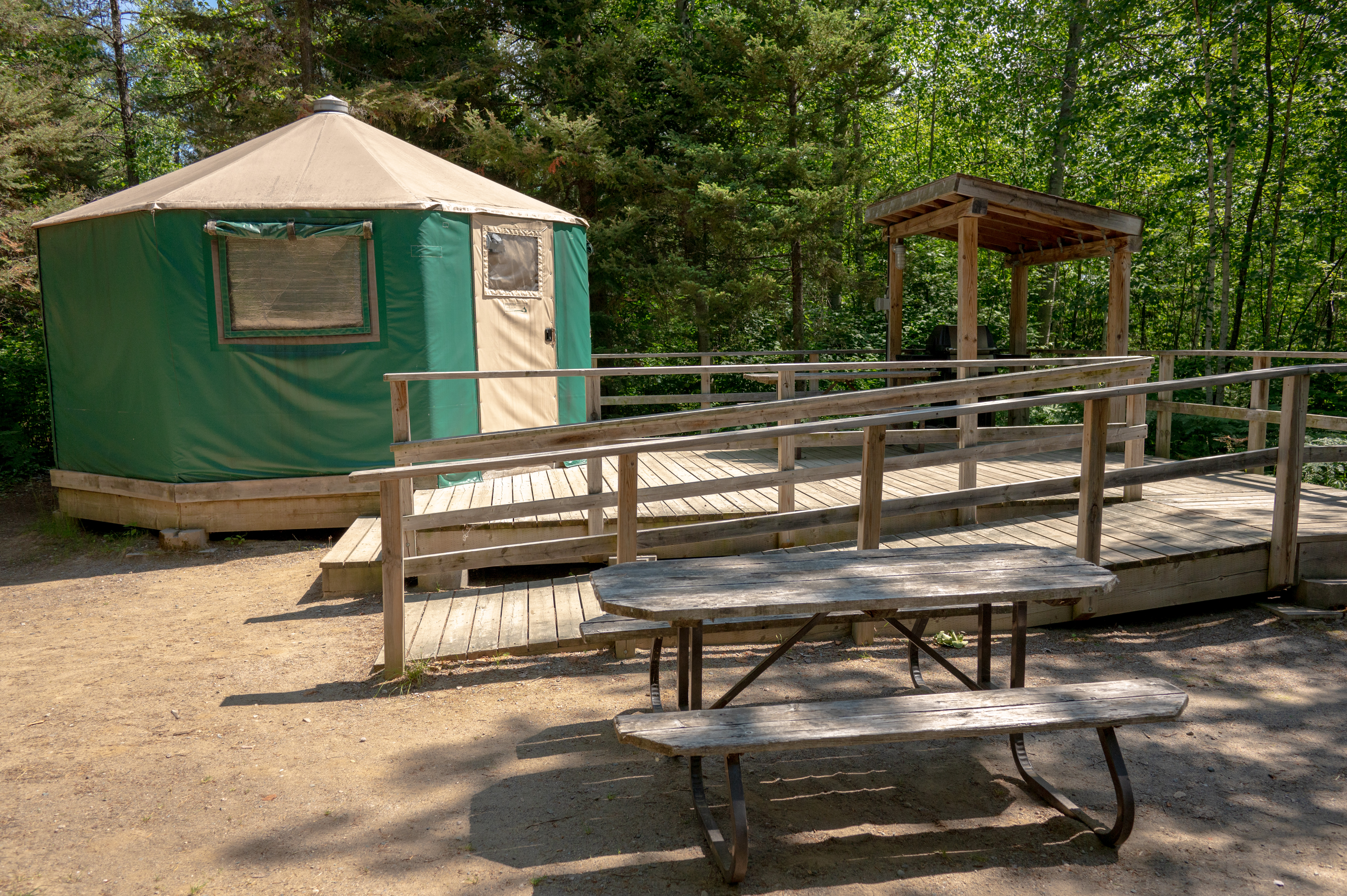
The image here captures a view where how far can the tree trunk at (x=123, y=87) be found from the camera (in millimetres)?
15484

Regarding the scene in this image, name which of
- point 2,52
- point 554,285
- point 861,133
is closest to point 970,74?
point 861,133

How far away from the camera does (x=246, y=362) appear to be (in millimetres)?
6719

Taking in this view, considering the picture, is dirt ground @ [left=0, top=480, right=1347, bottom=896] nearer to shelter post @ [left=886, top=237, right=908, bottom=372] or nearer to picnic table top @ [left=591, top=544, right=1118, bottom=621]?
picnic table top @ [left=591, top=544, right=1118, bottom=621]

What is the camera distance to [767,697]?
3662 mm

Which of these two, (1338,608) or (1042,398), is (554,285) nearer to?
(1042,398)

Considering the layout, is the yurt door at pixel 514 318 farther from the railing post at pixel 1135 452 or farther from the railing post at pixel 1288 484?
the railing post at pixel 1288 484

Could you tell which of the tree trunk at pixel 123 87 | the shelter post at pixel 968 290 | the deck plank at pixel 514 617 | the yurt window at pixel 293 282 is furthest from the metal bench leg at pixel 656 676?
the tree trunk at pixel 123 87

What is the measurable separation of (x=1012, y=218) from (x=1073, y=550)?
180 inches

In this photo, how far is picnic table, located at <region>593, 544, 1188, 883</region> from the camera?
91.7 inches

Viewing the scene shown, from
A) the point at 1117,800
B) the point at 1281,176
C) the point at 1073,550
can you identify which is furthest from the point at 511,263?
the point at 1281,176

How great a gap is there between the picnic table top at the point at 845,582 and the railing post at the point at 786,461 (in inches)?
58.3

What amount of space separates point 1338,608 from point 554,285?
608 cm

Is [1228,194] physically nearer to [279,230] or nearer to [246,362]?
[279,230]

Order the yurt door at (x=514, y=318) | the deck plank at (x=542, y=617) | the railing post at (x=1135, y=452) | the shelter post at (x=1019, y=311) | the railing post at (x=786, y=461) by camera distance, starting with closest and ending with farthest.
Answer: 1. the deck plank at (x=542, y=617)
2. the railing post at (x=786, y=461)
3. the railing post at (x=1135, y=452)
4. the yurt door at (x=514, y=318)
5. the shelter post at (x=1019, y=311)
